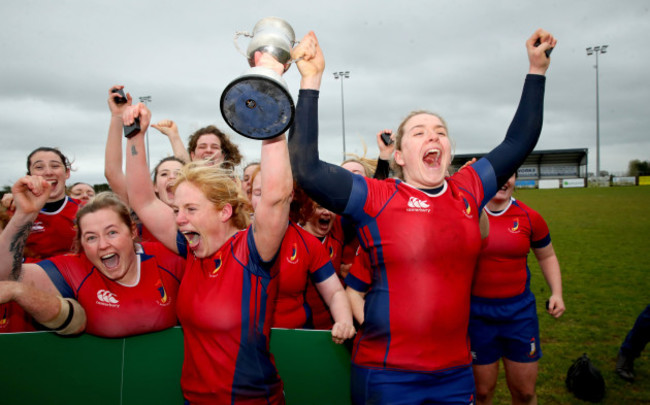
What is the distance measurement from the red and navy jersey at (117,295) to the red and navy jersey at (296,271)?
2.31 feet

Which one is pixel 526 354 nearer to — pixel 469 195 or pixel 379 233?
pixel 469 195

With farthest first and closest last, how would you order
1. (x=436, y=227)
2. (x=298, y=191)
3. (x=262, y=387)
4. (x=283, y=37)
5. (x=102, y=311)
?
(x=298, y=191) → (x=102, y=311) → (x=262, y=387) → (x=436, y=227) → (x=283, y=37)

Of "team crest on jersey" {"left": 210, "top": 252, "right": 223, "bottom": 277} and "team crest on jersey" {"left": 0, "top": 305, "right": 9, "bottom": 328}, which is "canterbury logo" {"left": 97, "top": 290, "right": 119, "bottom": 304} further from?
"team crest on jersey" {"left": 0, "top": 305, "right": 9, "bottom": 328}

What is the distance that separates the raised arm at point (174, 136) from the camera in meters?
4.33

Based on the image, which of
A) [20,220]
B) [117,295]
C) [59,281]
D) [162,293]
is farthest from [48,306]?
[20,220]

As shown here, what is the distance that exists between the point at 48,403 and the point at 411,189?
2.59 metres

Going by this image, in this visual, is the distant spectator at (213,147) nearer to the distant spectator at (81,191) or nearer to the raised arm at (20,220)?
the raised arm at (20,220)

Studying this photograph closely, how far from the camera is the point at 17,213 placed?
8.69 feet

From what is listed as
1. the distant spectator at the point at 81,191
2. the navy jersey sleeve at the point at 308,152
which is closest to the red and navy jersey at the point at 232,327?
the navy jersey sleeve at the point at 308,152

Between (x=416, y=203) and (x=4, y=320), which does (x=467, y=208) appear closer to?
(x=416, y=203)

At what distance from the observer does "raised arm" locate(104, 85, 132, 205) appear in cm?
281

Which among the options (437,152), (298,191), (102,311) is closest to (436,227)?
(437,152)

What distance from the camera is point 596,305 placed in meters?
7.51

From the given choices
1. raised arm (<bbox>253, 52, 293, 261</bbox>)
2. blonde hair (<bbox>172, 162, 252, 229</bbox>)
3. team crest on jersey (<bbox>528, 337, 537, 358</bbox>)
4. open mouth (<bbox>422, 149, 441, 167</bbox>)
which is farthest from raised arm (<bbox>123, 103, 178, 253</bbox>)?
team crest on jersey (<bbox>528, 337, 537, 358</bbox>)
